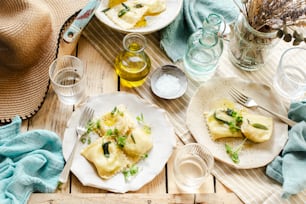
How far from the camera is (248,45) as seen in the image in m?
1.52

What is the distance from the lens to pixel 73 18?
1.52 meters

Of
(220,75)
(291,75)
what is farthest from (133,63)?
(291,75)

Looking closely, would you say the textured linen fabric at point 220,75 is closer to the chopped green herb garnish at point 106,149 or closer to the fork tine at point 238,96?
the fork tine at point 238,96

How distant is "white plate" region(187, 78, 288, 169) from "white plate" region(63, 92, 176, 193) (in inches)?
3.2

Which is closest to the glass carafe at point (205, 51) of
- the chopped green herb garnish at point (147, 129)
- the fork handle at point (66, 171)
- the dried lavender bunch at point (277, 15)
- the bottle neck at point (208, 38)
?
the bottle neck at point (208, 38)

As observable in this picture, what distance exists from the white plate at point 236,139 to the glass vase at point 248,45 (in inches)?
2.6

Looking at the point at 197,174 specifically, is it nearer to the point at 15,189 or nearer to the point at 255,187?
the point at 255,187

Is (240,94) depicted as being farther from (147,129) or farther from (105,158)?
(105,158)

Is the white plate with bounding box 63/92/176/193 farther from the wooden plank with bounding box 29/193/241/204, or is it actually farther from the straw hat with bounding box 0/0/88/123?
the straw hat with bounding box 0/0/88/123

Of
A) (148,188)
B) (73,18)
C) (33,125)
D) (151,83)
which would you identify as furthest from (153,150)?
(73,18)

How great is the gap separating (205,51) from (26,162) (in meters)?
0.60

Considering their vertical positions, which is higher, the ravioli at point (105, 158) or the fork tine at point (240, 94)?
the fork tine at point (240, 94)

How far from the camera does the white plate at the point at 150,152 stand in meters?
1.35

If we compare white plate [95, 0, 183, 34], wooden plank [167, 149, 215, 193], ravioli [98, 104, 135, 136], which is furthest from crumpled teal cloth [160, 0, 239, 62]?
wooden plank [167, 149, 215, 193]
